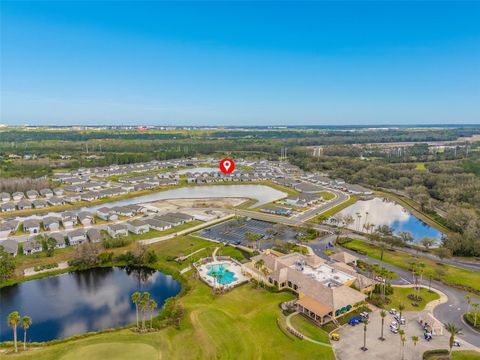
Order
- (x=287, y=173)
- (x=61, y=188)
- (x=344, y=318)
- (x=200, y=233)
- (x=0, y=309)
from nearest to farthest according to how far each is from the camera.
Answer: (x=344, y=318), (x=0, y=309), (x=200, y=233), (x=61, y=188), (x=287, y=173)

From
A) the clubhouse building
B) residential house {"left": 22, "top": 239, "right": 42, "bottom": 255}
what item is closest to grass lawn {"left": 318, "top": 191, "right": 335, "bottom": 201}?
the clubhouse building

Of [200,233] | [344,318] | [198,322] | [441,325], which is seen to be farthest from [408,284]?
[200,233]

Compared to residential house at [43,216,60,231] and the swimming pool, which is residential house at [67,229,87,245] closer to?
residential house at [43,216,60,231]

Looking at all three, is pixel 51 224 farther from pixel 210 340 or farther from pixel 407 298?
pixel 407 298

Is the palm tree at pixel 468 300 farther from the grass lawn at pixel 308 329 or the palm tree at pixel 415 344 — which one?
the grass lawn at pixel 308 329

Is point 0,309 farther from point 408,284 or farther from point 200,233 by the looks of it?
point 408,284

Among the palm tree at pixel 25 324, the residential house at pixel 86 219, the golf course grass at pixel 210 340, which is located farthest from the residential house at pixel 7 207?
the golf course grass at pixel 210 340

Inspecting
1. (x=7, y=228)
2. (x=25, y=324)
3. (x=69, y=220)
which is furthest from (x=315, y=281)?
(x=7, y=228)
